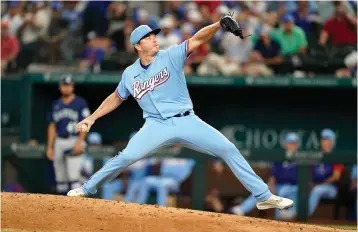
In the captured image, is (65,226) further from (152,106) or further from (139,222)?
(152,106)

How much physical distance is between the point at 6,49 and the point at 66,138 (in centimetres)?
301

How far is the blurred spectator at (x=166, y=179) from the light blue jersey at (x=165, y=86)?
170 inches

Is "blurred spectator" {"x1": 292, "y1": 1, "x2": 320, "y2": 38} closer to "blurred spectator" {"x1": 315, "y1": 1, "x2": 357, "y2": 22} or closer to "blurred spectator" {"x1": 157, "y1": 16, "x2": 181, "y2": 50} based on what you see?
"blurred spectator" {"x1": 315, "y1": 1, "x2": 357, "y2": 22}

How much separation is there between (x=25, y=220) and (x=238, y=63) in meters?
6.77

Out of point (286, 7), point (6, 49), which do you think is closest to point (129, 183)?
point (6, 49)

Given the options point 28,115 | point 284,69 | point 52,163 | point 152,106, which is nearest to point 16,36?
point 28,115

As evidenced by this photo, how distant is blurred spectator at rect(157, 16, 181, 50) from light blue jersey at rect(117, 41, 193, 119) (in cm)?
640

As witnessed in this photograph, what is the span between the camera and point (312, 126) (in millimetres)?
15367

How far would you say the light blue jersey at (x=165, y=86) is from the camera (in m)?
8.67

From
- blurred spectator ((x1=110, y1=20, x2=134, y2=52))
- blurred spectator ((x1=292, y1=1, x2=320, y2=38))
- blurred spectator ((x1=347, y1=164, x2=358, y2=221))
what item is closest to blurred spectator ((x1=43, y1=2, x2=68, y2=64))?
blurred spectator ((x1=110, y1=20, x2=134, y2=52))

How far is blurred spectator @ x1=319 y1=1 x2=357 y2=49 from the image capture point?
14.8m

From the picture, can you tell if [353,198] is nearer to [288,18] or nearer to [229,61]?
[229,61]

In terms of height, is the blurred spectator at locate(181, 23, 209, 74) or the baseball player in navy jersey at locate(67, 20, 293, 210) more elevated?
the blurred spectator at locate(181, 23, 209, 74)

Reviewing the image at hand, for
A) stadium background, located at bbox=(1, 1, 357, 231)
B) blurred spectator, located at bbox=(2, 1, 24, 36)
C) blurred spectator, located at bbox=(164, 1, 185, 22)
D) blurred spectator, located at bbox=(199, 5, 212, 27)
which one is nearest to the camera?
stadium background, located at bbox=(1, 1, 357, 231)
